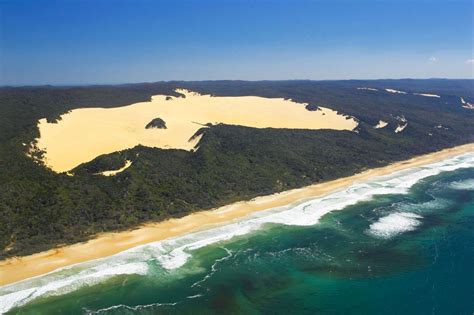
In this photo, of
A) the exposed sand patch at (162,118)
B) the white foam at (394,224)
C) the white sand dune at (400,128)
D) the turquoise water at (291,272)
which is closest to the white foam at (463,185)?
the turquoise water at (291,272)

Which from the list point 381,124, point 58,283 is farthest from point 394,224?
point 381,124

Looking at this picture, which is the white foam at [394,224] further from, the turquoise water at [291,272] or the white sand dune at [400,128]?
the white sand dune at [400,128]

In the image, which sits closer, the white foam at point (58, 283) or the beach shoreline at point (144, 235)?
the white foam at point (58, 283)

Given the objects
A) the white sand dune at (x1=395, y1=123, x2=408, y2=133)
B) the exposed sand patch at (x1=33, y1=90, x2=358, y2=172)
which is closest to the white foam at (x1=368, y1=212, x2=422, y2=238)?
the exposed sand patch at (x1=33, y1=90, x2=358, y2=172)

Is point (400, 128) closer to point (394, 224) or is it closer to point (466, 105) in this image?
point (466, 105)

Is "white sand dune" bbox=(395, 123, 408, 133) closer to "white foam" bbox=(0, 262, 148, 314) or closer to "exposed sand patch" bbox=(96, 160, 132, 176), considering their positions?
"exposed sand patch" bbox=(96, 160, 132, 176)

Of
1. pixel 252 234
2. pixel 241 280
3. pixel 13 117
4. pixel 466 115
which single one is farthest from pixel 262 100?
pixel 241 280
